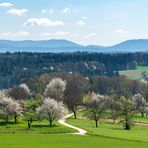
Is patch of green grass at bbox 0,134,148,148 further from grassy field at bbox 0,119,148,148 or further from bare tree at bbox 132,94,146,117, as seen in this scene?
bare tree at bbox 132,94,146,117

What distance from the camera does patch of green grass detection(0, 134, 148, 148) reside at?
229 ft

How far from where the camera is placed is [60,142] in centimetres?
7419

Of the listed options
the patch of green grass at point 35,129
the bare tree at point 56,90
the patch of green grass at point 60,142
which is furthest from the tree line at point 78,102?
the patch of green grass at point 60,142

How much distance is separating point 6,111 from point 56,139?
121ft

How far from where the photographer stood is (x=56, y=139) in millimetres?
78125

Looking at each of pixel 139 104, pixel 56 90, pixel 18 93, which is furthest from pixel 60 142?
pixel 18 93

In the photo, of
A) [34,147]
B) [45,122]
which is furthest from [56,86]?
[34,147]

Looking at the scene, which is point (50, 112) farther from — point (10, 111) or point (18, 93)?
point (18, 93)

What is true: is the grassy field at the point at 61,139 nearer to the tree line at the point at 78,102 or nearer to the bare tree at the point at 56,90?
the tree line at the point at 78,102

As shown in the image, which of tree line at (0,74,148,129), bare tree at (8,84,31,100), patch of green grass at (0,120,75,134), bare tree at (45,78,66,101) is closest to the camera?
patch of green grass at (0,120,75,134)

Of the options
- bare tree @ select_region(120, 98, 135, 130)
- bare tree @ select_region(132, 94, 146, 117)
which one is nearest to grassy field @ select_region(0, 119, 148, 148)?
bare tree @ select_region(120, 98, 135, 130)

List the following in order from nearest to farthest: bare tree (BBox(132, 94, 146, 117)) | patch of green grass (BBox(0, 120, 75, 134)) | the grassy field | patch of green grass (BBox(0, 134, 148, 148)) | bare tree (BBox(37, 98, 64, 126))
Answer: patch of green grass (BBox(0, 134, 148, 148)) < the grassy field < patch of green grass (BBox(0, 120, 75, 134)) < bare tree (BBox(37, 98, 64, 126)) < bare tree (BBox(132, 94, 146, 117))

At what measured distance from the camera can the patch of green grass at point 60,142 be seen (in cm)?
6988

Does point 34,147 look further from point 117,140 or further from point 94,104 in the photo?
point 94,104
